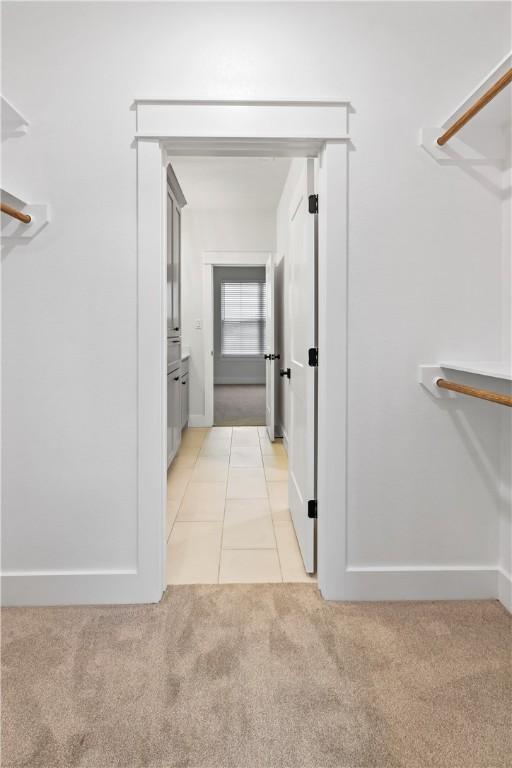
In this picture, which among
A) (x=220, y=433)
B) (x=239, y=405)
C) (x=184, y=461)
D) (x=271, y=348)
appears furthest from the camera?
(x=239, y=405)

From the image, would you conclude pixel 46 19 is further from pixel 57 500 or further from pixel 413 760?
pixel 413 760

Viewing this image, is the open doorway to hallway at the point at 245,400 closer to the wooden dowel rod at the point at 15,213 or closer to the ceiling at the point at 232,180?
the ceiling at the point at 232,180

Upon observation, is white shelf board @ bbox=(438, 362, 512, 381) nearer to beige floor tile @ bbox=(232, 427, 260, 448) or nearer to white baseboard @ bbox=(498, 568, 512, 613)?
white baseboard @ bbox=(498, 568, 512, 613)

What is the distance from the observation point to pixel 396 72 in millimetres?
1990

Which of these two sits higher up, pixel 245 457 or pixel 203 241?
pixel 203 241

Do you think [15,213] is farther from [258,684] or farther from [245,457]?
[245,457]

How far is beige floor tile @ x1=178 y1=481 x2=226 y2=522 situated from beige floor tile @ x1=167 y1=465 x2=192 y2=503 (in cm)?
4

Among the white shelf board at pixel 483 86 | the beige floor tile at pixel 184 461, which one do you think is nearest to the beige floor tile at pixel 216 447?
the beige floor tile at pixel 184 461

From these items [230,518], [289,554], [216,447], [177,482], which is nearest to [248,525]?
[230,518]

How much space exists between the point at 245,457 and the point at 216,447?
0.52m

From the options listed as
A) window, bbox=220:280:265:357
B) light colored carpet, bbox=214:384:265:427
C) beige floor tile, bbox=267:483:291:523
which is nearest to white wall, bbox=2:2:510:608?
beige floor tile, bbox=267:483:291:523

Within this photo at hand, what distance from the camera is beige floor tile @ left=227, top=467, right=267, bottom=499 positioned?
3.51 meters

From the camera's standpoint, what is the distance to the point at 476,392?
1.74 metres

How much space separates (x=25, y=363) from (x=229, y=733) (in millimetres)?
1531
